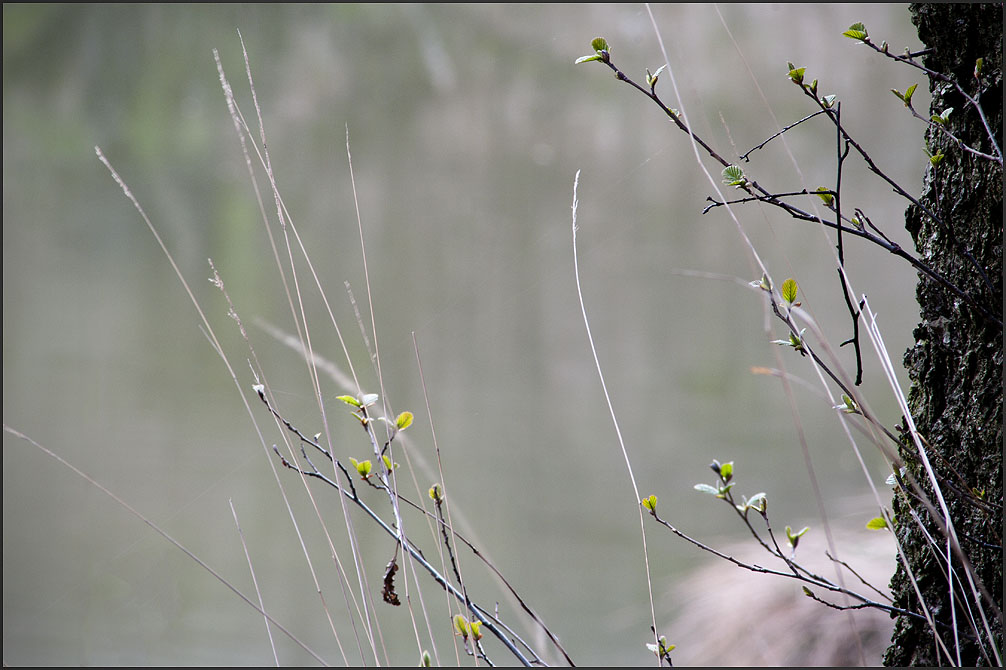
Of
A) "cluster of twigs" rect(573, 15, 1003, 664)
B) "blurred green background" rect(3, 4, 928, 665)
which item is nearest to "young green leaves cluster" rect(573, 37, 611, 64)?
"cluster of twigs" rect(573, 15, 1003, 664)

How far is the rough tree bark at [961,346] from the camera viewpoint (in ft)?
1.36

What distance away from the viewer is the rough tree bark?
415 millimetres

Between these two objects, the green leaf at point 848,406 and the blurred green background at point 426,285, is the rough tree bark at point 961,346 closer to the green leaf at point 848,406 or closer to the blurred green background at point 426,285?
the green leaf at point 848,406

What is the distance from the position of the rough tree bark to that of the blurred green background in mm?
1070

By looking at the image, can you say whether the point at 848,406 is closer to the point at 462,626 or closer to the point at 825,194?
the point at 825,194

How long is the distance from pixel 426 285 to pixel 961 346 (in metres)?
1.68

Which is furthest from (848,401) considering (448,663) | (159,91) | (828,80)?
(159,91)

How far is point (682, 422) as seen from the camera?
6.07ft

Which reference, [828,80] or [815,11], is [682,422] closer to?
[828,80]

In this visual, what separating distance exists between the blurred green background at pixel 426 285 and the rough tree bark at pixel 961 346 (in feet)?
3.51

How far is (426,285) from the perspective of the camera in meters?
2.05

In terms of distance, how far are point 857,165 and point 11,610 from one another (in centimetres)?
224

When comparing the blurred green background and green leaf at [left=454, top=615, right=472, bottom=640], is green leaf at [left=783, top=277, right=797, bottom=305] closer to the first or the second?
green leaf at [left=454, top=615, right=472, bottom=640]

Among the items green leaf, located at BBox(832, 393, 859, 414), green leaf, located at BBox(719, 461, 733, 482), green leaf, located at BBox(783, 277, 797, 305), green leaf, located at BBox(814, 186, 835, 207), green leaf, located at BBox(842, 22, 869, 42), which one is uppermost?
green leaf, located at BBox(842, 22, 869, 42)
